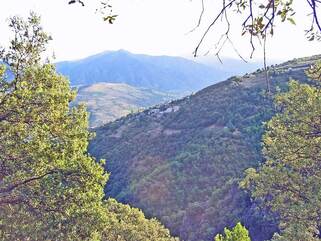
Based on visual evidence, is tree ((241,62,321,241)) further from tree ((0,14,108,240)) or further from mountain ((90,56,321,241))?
mountain ((90,56,321,241))

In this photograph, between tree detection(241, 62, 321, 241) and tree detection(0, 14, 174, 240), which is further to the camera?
tree detection(241, 62, 321, 241)

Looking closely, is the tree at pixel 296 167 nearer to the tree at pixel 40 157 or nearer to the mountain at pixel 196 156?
the tree at pixel 40 157

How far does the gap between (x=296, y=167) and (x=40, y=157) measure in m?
11.9

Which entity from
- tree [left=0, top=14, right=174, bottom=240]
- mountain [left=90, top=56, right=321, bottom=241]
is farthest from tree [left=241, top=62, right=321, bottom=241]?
mountain [left=90, top=56, right=321, bottom=241]

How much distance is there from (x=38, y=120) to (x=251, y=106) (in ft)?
223

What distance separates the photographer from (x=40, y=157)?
15930mm

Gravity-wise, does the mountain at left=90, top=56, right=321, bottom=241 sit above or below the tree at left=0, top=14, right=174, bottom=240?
below

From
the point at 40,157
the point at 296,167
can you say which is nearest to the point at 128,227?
the point at 296,167

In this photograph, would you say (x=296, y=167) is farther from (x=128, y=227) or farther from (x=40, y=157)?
(x=128, y=227)

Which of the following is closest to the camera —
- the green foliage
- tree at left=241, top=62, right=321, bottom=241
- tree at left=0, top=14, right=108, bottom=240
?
tree at left=0, top=14, right=108, bottom=240

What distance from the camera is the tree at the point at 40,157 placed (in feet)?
52.1

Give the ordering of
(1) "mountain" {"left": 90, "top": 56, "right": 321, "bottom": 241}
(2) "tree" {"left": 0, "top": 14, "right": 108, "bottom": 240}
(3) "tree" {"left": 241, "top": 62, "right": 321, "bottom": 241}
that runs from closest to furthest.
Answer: (2) "tree" {"left": 0, "top": 14, "right": 108, "bottom": 240} < (3) "tree" {"left": 241, "top": 62, "right": 321, "bottom": 241} < (1) "mountain" {"left": 90, "top": 56, "right": 321, "bottom": 241}

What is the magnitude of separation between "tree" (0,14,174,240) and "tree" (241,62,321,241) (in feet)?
28.3

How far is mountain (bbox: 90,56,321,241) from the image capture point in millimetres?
52969
